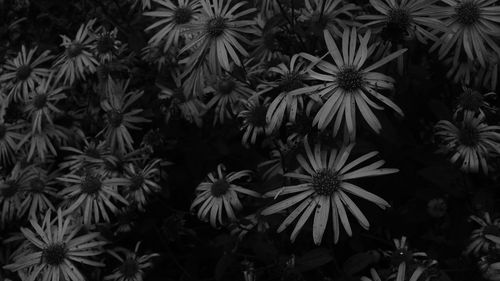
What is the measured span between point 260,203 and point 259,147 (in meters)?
1.06

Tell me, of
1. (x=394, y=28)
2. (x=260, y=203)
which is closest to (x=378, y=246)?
(x=260, y=203)

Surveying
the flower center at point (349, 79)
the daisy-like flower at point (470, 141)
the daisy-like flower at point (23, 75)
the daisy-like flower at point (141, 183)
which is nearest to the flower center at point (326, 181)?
the flower center at point (349, 79)

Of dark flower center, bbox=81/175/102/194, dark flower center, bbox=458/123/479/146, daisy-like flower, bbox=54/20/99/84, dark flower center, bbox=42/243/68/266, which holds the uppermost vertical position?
daisy-like flower, bbox=54/20/99/84

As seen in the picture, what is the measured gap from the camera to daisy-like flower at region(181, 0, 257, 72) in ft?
11.7

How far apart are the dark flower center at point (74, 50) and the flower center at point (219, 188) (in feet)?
6.52

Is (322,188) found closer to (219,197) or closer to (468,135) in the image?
(219,197)

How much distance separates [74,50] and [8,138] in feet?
3.47

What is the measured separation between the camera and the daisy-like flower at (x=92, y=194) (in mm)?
3852

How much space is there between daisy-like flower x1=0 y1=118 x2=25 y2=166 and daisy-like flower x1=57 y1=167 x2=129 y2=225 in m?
1.16

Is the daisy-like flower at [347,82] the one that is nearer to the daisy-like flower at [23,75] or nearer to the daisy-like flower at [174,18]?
the daisy-like flower at [174,18]

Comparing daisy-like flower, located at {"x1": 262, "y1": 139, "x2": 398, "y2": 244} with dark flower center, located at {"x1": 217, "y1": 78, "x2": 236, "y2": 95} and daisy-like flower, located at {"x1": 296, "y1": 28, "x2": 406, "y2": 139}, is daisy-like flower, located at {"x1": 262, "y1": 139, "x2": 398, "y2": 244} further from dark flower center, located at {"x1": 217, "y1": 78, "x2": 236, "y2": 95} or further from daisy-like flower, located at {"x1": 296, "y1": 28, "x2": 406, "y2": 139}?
dark flower center, located at {"x1": 217, "y1": 78, "x2": 236, "y2": 95}

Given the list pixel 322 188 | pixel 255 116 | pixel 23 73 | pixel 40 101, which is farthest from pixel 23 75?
pixel 322 188

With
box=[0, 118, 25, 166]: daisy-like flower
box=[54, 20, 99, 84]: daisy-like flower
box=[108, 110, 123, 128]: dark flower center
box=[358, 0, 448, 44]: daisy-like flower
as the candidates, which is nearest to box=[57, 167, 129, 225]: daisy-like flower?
box=[108, 110, 123, 128]: dark flower center

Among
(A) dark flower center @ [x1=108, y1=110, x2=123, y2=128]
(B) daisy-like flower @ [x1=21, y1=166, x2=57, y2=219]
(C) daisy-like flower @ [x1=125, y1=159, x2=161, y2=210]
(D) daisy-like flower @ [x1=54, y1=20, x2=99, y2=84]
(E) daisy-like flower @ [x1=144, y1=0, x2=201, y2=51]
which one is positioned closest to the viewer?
(C) daisy-like flower @ [x1=125, y1=159, x2=161, y2=210]
